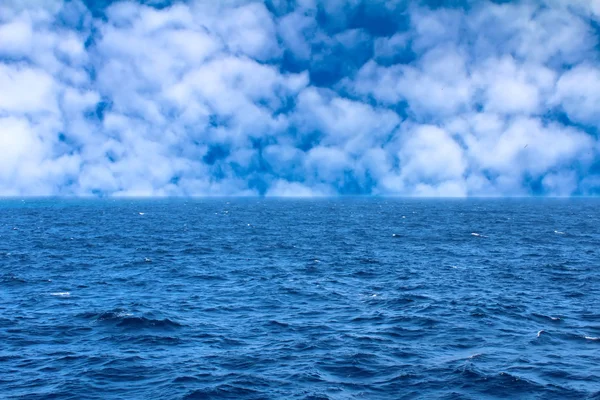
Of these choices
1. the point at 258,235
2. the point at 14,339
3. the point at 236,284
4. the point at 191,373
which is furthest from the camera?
the point at 258,235

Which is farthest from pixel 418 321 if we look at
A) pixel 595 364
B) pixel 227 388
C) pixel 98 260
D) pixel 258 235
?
pixel 258 235

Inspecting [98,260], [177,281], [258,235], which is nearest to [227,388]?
[177,281]

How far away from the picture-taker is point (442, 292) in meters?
40.1

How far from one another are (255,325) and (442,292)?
1745cm

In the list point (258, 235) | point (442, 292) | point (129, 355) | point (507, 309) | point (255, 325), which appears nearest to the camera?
point (129, 355)

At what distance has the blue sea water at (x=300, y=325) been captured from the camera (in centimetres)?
2217

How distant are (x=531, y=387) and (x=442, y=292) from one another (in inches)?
731

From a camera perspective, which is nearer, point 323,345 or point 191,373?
point 191,373

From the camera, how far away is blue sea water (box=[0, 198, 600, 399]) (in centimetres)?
2217

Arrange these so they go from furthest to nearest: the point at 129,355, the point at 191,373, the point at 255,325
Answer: the point at 255,325 → the point at 129,355 → the point at 191,373

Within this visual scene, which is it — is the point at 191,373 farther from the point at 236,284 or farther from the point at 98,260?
the point at 98,260

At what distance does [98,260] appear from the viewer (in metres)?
57.4

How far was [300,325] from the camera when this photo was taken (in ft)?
103

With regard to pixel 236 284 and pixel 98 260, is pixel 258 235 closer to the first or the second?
pixel 98 260
